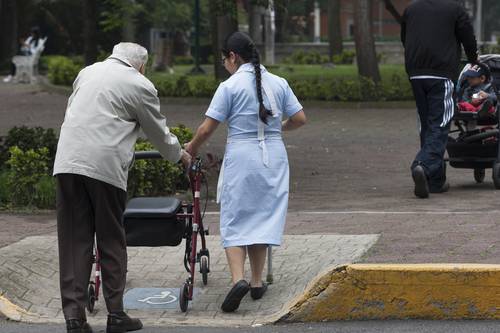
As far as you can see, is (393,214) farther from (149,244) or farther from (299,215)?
(149,244)

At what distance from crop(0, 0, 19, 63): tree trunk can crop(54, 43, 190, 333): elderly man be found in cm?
3376

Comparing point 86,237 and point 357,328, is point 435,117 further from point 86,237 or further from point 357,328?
point 86,237

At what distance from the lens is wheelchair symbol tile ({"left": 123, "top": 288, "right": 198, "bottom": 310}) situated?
311 inches

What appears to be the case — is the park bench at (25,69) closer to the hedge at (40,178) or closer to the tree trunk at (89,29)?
the tree trunk at (89,29)

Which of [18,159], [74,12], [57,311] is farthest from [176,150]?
[74,12]

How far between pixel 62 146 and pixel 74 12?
40.7m

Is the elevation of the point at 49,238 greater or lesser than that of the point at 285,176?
lesser

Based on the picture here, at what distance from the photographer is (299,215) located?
11.2 m

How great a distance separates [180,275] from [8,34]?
35204 mm

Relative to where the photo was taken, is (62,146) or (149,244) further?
(149,244)

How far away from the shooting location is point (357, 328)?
714cm

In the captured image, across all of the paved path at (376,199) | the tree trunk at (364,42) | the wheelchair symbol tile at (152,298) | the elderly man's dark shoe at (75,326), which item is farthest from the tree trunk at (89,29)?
the tree trunk at (364,42)

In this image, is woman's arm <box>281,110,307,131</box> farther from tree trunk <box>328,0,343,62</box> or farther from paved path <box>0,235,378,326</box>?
tree trunk <box>328,0,343,62</box>

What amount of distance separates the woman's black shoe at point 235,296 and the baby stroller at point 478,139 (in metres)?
5.40
